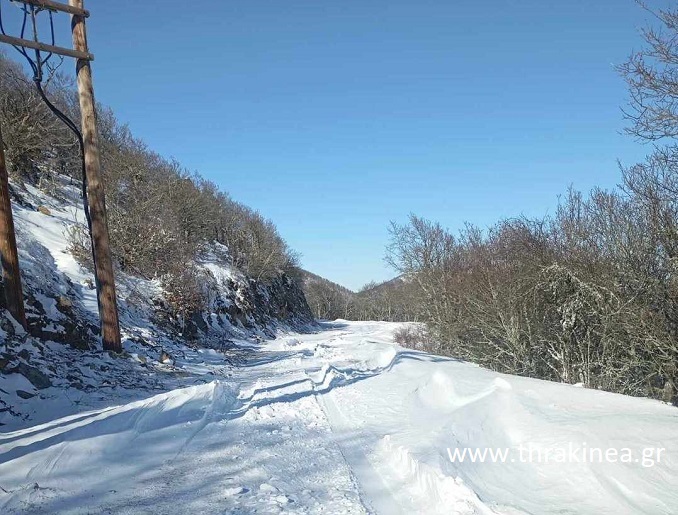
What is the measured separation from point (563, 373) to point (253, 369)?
30.5 feet

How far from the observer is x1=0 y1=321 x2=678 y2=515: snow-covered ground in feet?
12.5

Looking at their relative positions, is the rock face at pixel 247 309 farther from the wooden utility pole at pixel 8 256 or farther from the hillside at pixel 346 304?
the hillside at pixel 346 304

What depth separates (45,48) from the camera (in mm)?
8484

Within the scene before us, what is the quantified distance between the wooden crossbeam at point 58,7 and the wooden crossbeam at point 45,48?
707 millimetres

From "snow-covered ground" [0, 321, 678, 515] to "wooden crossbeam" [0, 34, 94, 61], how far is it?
693 centimetres

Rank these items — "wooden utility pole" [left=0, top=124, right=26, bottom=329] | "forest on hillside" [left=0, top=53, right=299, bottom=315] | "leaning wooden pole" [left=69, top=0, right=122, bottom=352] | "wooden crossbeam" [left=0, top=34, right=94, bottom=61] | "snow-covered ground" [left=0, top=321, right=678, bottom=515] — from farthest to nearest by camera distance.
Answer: "forest on hillside" [left=0, top=53, right=299, bottom=315]
"leaning wooden pole" [left=69, top=0, right=122, bottom=352]
"wooden crossbeam" [left=0, top=34, right=94, bottom=61]
"wooden utility pole" [left=0, top=124, right=26, bottom=329]
"snow-covered ground" [left=0, top=321, right=678, bottom=515]

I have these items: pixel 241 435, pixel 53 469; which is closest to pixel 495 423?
pixel 241 435

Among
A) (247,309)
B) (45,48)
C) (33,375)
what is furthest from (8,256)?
(247,309)

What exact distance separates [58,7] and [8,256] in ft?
16.9

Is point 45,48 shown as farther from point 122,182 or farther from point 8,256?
point 122,182

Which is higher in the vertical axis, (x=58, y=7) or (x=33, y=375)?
(x=58, y=7)

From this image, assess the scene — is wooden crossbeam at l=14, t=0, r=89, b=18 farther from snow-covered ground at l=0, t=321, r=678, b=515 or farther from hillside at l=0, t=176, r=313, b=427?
snow-covered ground at l=0, t=321, r=678, b=515

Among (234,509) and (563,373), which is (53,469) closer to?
(234,509)

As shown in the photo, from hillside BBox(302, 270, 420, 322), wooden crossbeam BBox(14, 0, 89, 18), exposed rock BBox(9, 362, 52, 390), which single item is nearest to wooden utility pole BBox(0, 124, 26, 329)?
exposed rock BBox(9, 362, 52, 390)
